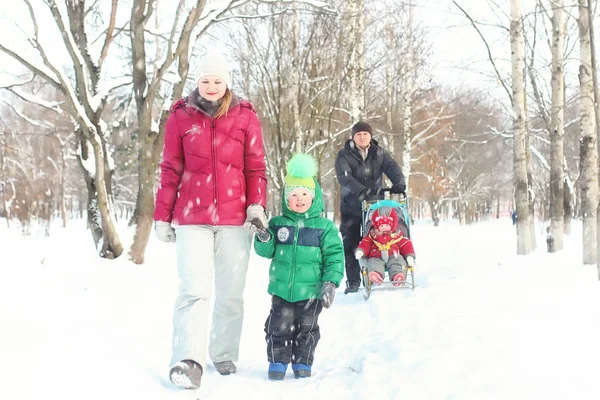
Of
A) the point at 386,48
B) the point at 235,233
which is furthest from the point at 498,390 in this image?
the point at 386,48

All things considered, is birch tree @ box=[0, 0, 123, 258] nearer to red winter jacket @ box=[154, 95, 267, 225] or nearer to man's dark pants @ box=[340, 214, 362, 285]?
man's dark pants @ box=[340, 214, 362, 285]

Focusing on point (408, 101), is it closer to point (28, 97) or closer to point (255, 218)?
point (28, 97)

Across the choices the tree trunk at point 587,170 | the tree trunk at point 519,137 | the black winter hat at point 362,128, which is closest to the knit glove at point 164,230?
the black winter hat at point 362,128

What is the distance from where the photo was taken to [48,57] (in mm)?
7281

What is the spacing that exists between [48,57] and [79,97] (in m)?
0.91

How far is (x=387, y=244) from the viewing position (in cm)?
603

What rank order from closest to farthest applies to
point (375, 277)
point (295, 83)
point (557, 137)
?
1. point (375, 277)
2. point (557, 137)
3. point (295, 83)

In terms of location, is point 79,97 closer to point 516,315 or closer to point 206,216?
point 206,216

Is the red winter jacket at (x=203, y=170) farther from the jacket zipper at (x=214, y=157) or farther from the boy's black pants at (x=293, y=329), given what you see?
the boy's black pants at (x=293, y=329)

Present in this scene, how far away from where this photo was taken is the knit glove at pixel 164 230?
11.0 ft

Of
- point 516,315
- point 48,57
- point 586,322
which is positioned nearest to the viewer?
point 586,322

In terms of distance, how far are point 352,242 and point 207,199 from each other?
3614 mm

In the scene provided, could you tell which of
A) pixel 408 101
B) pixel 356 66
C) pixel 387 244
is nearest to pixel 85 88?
pixel 387 244

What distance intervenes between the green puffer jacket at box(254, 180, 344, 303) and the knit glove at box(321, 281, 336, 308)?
0.23 ft
